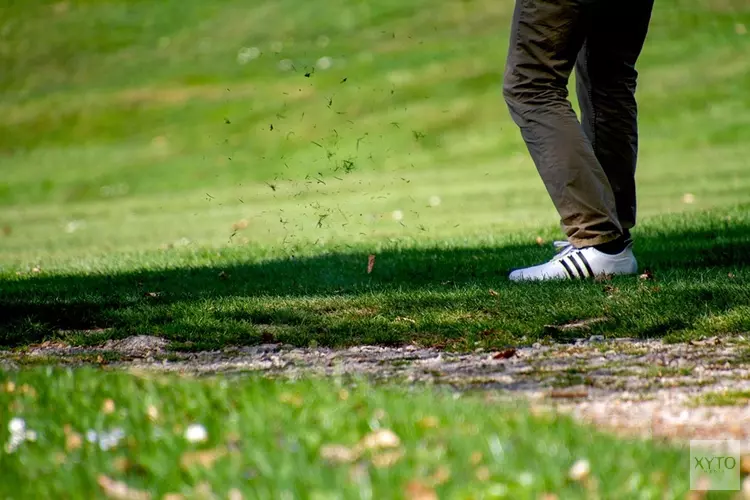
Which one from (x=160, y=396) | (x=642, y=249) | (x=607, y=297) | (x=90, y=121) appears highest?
(x=160, y=396)

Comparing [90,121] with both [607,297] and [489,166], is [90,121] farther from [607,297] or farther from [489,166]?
[607,297]

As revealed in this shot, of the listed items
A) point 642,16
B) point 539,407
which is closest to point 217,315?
point 539,407

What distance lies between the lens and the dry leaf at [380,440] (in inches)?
104

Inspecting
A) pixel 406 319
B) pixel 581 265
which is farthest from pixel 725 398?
pixel 581 265

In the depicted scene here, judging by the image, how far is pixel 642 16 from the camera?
18.8 feet

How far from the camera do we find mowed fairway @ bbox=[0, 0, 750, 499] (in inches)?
106

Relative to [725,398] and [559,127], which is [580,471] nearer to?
[725,398]

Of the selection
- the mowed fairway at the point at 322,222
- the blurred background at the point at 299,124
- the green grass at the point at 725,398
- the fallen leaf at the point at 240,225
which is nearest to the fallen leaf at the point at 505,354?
the mowed fairway at the point at 322,222

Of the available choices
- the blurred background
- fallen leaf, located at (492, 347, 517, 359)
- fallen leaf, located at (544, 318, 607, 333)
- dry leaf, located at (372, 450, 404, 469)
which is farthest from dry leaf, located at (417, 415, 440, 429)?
the blurred background

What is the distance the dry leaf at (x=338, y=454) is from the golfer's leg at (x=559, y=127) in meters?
3.17

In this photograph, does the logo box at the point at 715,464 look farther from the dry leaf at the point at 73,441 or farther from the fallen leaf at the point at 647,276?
the fallen leaf at the point at 647,276

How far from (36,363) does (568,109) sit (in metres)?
2.97

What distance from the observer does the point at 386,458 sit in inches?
99.0

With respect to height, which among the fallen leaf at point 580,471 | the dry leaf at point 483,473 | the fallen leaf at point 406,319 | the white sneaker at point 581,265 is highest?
the dry leaf at point 483,473
